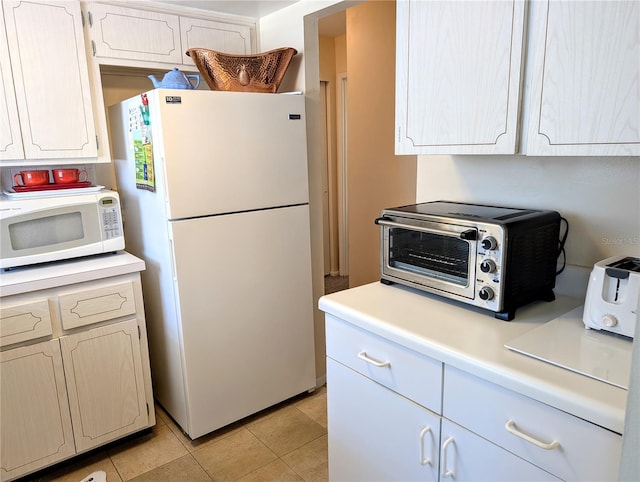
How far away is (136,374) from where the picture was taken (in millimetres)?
2223

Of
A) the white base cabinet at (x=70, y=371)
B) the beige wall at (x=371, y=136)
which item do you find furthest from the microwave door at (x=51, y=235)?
the beige wall at (x=371, y=136)

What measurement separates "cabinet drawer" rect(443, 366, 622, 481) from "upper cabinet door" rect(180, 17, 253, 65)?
2.16 meters

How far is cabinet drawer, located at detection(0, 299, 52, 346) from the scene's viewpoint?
1.84m

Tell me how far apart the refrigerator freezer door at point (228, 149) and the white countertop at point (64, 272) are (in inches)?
14.2

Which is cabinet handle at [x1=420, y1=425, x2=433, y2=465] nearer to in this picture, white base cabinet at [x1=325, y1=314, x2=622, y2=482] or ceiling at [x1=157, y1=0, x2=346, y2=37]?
white base cabinet at [x1=325, y1=314, x2=622, y2=482]

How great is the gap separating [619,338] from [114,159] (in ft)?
8.26

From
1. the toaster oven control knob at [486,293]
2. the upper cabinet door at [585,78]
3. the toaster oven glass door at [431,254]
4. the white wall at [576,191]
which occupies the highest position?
the upper cabinet door at [585,78]

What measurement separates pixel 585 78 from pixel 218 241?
63.9 inches

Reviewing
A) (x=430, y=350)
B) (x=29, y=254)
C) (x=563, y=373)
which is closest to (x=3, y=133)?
(x=29, y=254)

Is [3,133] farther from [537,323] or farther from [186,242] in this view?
[537,323]

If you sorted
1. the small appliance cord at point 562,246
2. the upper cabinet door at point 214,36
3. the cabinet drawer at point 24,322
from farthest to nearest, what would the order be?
the upper cabinet door at point 214,36 → the cabinet drawer at point 24,322 → the small appliance cord at point 562,246

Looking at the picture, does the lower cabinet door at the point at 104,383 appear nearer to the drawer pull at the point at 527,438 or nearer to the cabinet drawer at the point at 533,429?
the cabinet drawer at the point at 533,429

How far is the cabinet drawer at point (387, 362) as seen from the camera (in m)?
1.27

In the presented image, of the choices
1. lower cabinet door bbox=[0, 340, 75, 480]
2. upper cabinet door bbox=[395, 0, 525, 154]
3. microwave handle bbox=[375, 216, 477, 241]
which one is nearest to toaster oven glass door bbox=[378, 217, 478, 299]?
microwave handle bbox=[375, 216, 477, 241]
